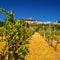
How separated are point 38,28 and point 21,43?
27757 mm

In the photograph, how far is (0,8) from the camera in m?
13.0

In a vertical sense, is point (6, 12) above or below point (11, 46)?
above

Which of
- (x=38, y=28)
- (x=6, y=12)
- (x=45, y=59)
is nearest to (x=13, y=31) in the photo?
(x=6, y=12)

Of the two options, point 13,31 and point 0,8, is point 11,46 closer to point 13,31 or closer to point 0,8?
point 13,31

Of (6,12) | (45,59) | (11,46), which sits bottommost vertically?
(45,59)

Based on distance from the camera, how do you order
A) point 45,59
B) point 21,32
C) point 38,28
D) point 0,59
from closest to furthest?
1. point 21,32
2. point 0,59
3. point 45,59
4. point 38,28

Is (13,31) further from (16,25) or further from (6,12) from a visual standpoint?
(6,12)

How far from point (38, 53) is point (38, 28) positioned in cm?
2014

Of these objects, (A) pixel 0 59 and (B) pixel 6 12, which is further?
(A) pixel 0 59

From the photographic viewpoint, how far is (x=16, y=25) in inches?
535

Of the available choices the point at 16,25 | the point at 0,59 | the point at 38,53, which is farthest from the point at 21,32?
the point at 38,53

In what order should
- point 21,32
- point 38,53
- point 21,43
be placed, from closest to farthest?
point 21,32 < point 21,43 < point 38,53

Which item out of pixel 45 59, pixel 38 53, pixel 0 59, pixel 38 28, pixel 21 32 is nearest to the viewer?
pixel 21 32

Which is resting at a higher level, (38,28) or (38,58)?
(38,28)
